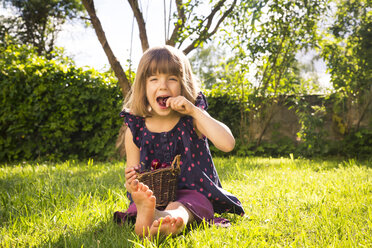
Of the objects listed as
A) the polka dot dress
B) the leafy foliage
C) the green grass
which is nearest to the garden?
the leafy foliage

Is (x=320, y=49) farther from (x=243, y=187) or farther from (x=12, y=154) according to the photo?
(x=12, y=154)

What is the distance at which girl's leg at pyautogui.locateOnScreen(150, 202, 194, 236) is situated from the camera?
1.43 m

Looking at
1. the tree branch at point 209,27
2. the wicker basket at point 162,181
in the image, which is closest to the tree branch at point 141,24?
the tree branch at point 209,27

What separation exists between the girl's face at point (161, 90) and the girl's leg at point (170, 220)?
24.3 inches

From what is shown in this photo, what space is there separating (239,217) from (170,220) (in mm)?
655

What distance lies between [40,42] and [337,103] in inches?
635

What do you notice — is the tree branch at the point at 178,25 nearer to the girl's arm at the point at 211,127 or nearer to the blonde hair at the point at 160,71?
the blonde hair at the point at 160,71

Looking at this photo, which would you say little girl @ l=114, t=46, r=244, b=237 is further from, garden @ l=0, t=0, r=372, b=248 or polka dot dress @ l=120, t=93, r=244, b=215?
garden @ l=0, t=0, r=372, b=248

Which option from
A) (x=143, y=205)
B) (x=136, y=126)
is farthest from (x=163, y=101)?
(x=143, y=205)

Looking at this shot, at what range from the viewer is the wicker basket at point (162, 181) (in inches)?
63.7

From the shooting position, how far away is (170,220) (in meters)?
1.44

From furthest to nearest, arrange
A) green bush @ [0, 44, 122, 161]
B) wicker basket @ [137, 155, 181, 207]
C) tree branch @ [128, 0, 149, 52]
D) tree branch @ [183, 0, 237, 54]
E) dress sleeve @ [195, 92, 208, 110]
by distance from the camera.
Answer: green bush @ [0, 44, 122, 161]
tree branch @ [128, 0, 149, 52]
tree branch @ [183, 0, 237, 54]
dress sleeve @ [195, 92, 208, 110]
wicker basket @ [137, 155, 181, 207]

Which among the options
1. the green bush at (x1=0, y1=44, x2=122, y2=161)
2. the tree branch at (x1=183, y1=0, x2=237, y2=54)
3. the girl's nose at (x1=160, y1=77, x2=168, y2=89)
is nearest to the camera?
the girl's nose at (x1=160, y1=77, x2=168, y2=89)

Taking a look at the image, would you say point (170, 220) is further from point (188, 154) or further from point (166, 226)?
point (188, 154)
